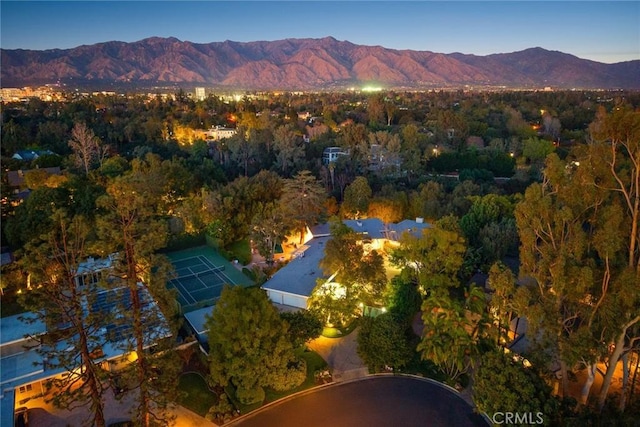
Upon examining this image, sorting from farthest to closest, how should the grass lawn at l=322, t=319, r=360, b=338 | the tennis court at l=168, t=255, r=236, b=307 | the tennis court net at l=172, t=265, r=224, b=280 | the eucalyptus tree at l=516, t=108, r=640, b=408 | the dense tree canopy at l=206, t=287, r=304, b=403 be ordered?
the tennis court net at l=172, t=265, r=224, b=280 → the tennis court at l=168, t=255, r=236, b=307 → the grass lawn at l=322, t=319, r=360, b=338 → the dense tree canopy at l=206, t=287, r=304, b=403 → the eucalyptus tree at l=516, t=108, r=640, b=408

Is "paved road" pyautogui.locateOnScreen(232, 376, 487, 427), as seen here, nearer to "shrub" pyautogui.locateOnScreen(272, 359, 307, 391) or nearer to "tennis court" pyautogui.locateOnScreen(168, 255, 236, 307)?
"shrub" pyautogui.locateOnScreen(272, 359, 307, 391)

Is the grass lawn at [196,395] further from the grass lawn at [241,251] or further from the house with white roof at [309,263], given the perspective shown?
the grass lawn at [241,251]

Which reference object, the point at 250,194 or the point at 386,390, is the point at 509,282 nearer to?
the point at 386,390

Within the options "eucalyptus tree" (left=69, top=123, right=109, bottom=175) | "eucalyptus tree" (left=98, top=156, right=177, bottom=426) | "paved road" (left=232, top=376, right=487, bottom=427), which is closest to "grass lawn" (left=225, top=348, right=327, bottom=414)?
"paved road" (left=232, top=376, right=487, bottom=427)

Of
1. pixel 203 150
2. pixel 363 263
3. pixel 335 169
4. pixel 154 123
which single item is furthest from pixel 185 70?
pixel 363 263

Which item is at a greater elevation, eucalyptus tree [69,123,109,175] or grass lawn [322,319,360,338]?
eucalyptus tree [69,123,109,175]

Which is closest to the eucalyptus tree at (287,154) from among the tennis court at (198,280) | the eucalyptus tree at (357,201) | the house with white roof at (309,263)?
the eucalyptus tree at (357,201)
